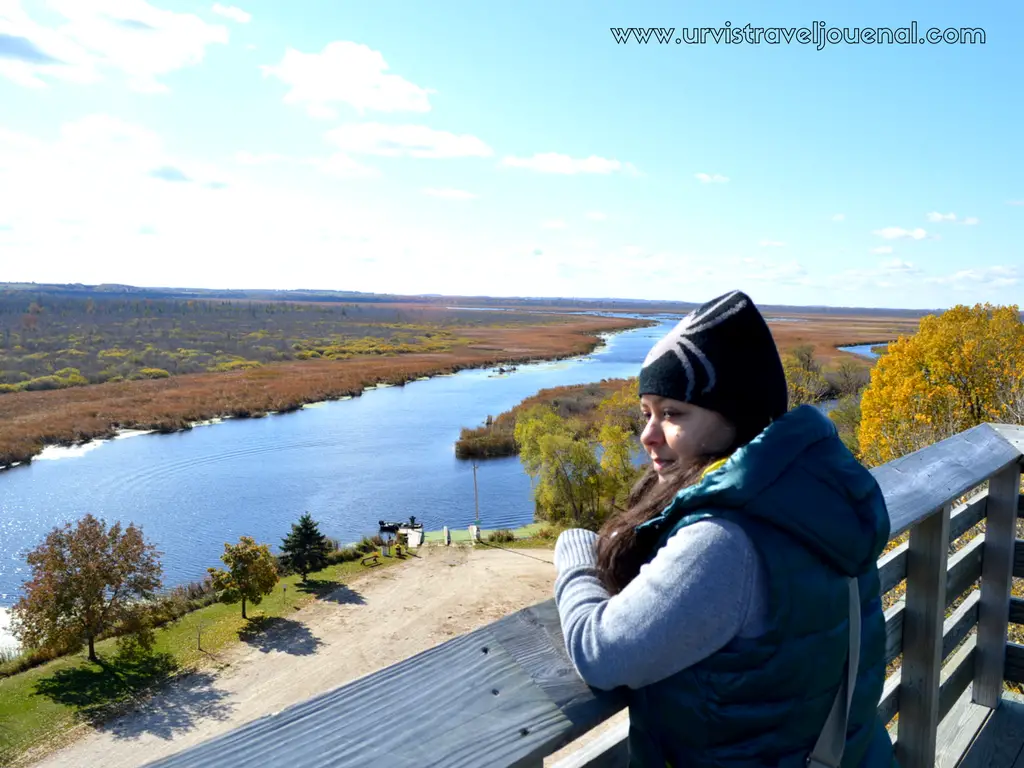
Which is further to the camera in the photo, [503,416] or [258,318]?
[258,318]

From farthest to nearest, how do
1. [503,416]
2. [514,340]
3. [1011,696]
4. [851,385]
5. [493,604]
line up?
[514,340]
[503,416]
[851,385]
[493,604]
[1011,696]

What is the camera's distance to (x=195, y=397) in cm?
5066

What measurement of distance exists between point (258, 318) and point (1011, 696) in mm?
136323

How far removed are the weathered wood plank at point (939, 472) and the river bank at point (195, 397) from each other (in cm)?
4209

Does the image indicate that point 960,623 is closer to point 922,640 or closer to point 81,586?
point 922,640

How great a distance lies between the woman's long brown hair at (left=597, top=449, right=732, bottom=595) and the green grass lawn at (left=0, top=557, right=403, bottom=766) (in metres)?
16.6

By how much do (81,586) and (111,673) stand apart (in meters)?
2.06

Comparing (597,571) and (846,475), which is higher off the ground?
(846,475)

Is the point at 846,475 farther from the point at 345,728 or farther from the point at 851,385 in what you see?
the point at 851,385

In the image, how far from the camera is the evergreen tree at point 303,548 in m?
22.3

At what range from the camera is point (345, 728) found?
2.53ft

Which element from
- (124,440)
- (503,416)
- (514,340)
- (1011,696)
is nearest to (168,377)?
(124,440)

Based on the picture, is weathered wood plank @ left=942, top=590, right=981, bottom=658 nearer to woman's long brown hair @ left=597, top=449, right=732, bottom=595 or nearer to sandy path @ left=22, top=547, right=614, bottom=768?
woman's long brown hair @ left=597, top=449, right=732, bottom=595

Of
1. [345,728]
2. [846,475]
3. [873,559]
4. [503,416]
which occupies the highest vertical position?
[846,475]
